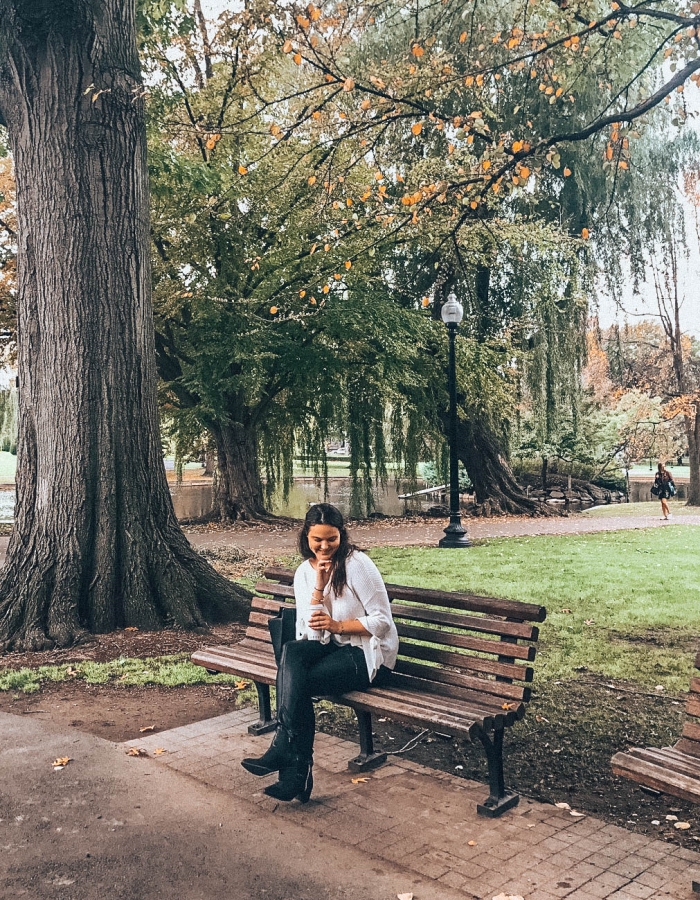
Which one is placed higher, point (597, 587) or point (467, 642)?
point (467, 642)

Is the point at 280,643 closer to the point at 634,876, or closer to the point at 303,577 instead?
the point at 303,577

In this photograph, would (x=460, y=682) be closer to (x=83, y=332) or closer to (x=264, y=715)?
(x=264, y=715)

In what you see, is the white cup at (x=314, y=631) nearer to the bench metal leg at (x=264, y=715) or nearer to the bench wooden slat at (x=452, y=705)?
the bench wooden slat at (x=452, y=705)

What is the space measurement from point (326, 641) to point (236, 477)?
17.0 meters

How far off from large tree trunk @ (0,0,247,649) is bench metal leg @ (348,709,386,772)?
11.7 feet

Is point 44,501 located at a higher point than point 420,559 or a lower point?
higher

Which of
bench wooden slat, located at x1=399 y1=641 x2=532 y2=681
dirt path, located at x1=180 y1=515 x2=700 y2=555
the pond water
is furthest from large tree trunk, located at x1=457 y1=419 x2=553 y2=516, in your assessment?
bench wooden slat, located at x1=399 y1=641 x2=532 y2=681

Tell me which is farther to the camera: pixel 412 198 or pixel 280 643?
pixel 412 198

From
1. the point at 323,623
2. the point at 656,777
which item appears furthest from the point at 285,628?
the point at 656,777

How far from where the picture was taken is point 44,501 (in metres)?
8.09

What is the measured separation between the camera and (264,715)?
18.0ft

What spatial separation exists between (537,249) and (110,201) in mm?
15853

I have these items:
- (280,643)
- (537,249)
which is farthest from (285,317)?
(280,643)

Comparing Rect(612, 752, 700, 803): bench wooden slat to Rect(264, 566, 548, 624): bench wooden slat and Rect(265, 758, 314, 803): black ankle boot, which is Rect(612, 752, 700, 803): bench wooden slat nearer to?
Rect(264, 566, 548, 624): bench wooden slat
